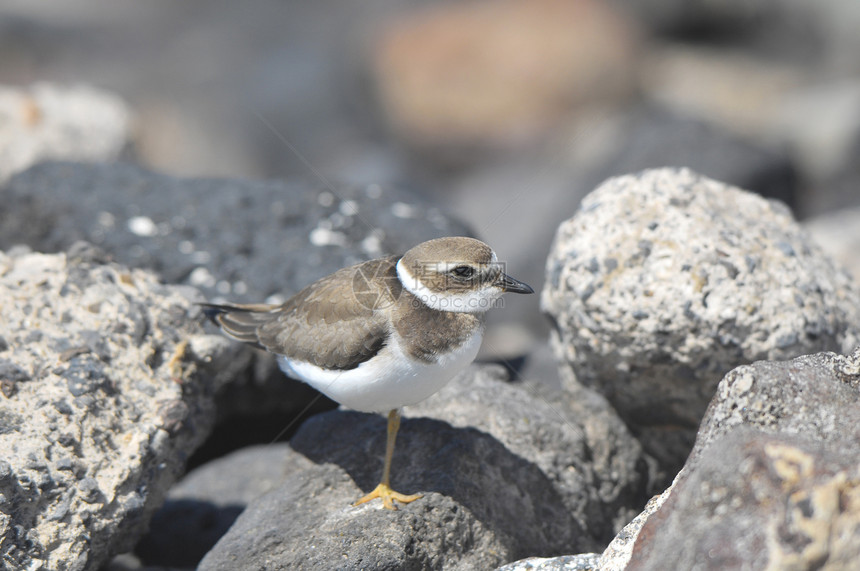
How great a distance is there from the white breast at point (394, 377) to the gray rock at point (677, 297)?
1.17 m

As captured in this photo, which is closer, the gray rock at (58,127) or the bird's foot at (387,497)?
the bird's foot at (387,497)

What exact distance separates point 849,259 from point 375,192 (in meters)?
5.47

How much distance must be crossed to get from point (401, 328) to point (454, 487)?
113cm

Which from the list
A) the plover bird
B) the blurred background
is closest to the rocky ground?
the plover bird

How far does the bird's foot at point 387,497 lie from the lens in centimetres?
547

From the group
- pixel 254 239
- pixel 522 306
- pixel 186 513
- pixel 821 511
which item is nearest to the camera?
pixel 821 511

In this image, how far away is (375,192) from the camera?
8.71 meters

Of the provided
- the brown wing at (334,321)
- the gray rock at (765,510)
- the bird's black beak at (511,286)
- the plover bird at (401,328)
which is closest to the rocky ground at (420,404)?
the gray rock at (765,510)

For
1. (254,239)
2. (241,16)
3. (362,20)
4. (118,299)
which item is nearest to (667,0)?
(362,20)

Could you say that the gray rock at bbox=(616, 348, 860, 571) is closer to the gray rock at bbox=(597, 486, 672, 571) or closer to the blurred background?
the gray rock at bbox=(597, 486, 672, 571)

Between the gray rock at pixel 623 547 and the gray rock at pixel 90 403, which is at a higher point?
the gray rock at pixel 623 547

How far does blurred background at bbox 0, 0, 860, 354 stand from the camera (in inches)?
655

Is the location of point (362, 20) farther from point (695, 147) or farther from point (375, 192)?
point (375, 192)

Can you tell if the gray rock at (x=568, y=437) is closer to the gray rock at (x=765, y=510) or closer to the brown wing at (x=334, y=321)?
the brown wing at (x=334, y=321)
